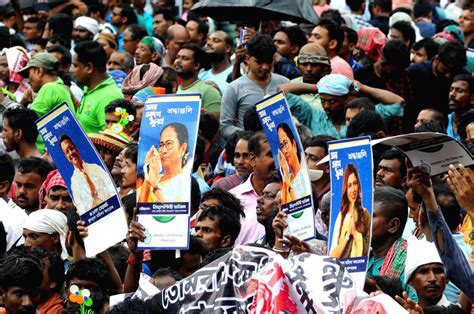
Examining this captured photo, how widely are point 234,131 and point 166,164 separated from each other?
11.2 feet

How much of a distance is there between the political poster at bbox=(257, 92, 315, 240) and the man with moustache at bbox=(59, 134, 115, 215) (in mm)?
988

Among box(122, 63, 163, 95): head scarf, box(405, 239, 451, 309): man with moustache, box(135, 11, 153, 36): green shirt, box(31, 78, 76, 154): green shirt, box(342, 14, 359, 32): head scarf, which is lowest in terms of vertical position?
box(135, 11, 153, 36): green shirt

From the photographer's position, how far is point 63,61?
48.7 ft

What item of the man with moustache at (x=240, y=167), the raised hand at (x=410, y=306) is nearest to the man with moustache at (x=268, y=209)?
the man with moustache at (x=240, y=167)

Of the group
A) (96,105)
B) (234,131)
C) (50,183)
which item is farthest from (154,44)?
(50,183)

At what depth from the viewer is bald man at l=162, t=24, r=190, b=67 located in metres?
15.7

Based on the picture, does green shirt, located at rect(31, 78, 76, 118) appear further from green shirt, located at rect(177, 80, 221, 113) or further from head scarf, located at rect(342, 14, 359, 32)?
head scarf, located at rect(342, 14, 359, 32)

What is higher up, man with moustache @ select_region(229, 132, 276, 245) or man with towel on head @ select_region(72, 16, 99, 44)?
man with moustache @ select_region(229, 132, 276, 245)

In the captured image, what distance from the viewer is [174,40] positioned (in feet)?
51.5

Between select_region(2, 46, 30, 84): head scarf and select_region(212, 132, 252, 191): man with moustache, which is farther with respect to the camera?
select_region(2, 46, 30, 84): head scarf

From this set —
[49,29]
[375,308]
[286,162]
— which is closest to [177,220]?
[286,162]

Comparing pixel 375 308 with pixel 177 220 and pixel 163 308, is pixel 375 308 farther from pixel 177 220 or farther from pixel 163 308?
pixel 177 220

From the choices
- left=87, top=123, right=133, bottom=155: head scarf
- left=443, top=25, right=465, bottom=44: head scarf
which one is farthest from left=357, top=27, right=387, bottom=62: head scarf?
left=87, top=123, right=133, bottom=155: head scarf

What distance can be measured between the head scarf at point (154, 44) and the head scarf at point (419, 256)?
303 inches
